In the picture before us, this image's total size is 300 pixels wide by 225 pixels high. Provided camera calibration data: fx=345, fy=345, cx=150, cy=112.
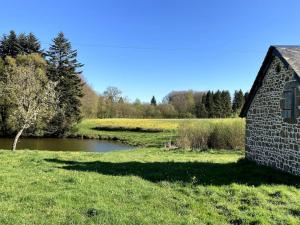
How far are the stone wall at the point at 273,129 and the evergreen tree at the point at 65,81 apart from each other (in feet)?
107

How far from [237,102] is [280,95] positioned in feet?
277

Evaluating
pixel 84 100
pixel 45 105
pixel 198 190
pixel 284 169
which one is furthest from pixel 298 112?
pixel 84 100

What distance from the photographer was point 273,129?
13539 millimetres

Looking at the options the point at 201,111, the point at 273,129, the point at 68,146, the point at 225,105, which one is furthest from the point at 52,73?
the point at 225,105

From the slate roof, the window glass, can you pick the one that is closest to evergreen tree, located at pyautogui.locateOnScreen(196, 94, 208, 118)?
the slate roof

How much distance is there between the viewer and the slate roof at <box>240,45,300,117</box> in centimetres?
1224

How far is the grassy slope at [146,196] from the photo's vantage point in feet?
23.3

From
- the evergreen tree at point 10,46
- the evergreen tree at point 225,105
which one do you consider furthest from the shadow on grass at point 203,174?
the evergreen tree at point 225,105

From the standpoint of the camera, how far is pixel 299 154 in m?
11.4

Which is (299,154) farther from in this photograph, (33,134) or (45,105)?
(33,134)

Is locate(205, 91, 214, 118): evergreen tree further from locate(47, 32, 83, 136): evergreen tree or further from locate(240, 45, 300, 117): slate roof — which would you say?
locate(240, 45, 300, 117): slate roof

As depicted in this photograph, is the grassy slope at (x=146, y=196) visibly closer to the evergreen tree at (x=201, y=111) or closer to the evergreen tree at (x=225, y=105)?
the evergreen tree at (x=201, y=111)

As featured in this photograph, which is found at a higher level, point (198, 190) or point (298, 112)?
point (298, 112)

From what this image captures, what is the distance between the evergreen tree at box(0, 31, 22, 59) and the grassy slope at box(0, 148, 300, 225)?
38441mm
